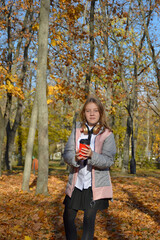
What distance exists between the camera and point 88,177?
290 centimetres

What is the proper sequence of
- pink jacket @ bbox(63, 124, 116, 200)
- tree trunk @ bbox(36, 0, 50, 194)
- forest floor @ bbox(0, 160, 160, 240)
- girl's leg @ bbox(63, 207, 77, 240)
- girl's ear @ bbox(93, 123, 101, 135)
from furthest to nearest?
tree trunk @ bbox(36, 0, 50, 194) < forest floor @ bbox(0, 160, 160, 240) < girl's ear @ bbox(93, 123, 101, 135) < girl's leg @ bbox(63, 207, 77, 240) < pink jacket @ bbox(63, 124, 116, 200)

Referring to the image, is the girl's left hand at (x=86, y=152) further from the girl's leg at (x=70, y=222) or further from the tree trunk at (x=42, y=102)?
the tree trunk at (x=42, y=102)

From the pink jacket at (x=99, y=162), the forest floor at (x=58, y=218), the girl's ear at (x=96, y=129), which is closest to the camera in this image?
the pink jacket at (x=99, y=162)

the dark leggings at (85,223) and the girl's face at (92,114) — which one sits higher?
the girl's face at (92,114)

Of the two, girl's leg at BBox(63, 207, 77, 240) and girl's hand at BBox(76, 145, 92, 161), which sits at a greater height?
A: girl's hand at BBox(76, 145, 92, 161)

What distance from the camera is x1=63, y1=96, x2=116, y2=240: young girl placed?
2828 millimetres

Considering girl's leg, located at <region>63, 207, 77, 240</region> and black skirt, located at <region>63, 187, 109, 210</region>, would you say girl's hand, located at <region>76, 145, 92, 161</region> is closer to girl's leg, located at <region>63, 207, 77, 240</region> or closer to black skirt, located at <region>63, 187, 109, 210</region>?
black skirt, located at <region>63, 187, 109, 210</region>

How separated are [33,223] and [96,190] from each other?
2.95 meters

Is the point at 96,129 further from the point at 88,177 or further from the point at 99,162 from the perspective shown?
Answer: the point at 88,177

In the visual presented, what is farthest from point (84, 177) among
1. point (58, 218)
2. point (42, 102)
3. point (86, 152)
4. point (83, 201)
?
point (42, 102)

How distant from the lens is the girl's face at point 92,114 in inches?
122

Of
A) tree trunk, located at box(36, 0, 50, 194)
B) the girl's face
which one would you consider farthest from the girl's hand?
tree trunk, located at box(36, 0, 50, 194)

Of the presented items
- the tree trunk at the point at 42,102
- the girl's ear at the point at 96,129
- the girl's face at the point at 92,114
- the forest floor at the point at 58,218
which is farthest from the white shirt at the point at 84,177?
the tree trunk at the point at 42,102

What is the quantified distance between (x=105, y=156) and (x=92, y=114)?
1.68 feet
